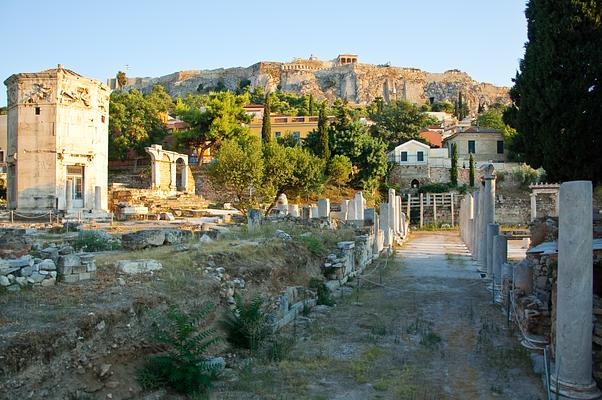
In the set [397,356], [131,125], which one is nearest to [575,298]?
[397,356]

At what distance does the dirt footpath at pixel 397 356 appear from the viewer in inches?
270

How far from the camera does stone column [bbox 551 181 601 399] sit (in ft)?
20.5

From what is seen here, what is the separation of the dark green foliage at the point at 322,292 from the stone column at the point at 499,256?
15.1 ft

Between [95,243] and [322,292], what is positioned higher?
[95,243]

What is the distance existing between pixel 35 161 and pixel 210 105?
21.0 metres

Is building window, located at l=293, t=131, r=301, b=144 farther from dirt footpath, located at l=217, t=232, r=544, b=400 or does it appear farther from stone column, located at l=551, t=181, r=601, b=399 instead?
stone column, located at l=551, t=181, r=601, b=399

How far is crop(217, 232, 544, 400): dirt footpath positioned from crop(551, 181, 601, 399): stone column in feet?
2.18

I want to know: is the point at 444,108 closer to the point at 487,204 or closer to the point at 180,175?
the point at 180,175

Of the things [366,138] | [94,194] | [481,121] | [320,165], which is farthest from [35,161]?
[481,121]

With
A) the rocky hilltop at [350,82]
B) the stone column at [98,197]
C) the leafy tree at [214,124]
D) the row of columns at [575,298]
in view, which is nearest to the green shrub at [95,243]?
the row of columns at [575,298]

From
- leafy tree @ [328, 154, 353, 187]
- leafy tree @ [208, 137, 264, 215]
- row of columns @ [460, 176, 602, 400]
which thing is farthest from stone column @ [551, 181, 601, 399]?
leafy tree @ [328, 154, 353, 187]

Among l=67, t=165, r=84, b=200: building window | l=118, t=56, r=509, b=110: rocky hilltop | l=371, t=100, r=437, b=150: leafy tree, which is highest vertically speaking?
l=118, t=56, r=509, b=110: rocky hilltop

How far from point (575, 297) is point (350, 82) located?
124525mm

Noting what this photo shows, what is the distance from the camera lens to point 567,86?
14.2 m
